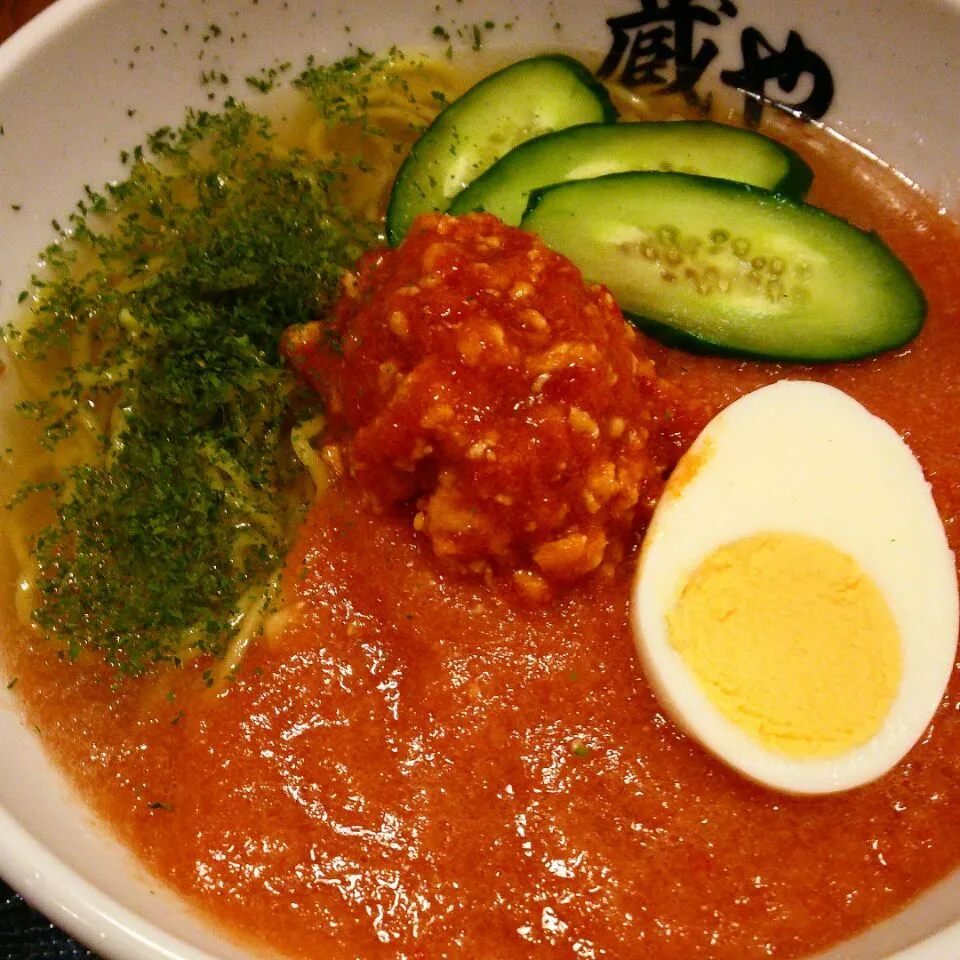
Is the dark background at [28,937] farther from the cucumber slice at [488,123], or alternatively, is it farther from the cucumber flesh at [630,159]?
the cucumber flesh at [630,159]

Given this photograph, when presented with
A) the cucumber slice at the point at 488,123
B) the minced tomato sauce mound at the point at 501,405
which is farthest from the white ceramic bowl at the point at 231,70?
the minced tomato sauce mound at the point at 501,405

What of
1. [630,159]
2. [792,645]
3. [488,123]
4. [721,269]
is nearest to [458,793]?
[792,645]

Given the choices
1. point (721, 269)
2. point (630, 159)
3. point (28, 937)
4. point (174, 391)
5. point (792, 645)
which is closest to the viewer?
point (792, 645)

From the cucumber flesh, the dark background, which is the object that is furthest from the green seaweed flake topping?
the dark background

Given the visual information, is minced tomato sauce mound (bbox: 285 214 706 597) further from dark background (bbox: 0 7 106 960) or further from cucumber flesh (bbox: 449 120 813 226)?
dark background (bbox: 0 7 106 960)

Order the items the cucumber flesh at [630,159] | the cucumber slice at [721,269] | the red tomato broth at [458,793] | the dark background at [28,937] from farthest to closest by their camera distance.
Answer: the cucumber flesh at [630,159], the cucumber slice at [721,269], the dark background at [28,937], the red tomato broth at [458,793]

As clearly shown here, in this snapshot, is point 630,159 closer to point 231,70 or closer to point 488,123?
point 488,123
